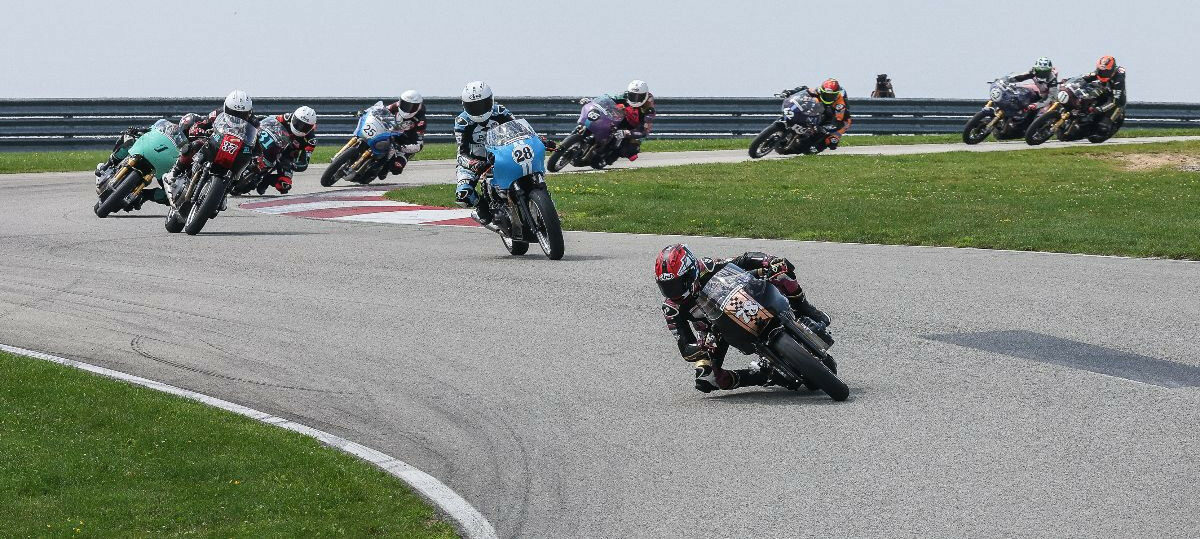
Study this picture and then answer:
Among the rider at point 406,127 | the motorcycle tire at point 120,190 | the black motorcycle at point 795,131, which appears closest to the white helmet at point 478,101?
the motorcycle tire at point 120,190

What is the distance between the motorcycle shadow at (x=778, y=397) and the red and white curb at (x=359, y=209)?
32.1 ft

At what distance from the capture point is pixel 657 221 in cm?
1811

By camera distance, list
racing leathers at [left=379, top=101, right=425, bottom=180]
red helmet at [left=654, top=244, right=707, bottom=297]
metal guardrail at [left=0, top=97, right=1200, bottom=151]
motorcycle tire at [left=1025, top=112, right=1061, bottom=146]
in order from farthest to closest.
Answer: metal guardrail at [left=0, top=97, right=1200, bottom=151] → motorcycle tire at [left=1025, top=112, right=1061, bottom=146] → racing leathers at [left=379, top=101, right=425, bottom=180] → red helmet at [left=654, top=244, right=707, bottom=297]

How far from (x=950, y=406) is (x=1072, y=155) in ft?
66.2

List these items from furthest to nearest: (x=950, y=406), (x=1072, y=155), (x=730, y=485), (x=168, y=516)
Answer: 1. (x=1072, y=155)
2. (x=950, y=406)
3. (x=730, y=485)
4. (x=168, y=516)

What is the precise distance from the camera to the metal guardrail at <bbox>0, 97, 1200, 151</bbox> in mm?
30016

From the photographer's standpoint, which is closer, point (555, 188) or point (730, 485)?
point (730, 485)

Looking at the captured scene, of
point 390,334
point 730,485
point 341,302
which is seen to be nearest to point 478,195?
point 341,302

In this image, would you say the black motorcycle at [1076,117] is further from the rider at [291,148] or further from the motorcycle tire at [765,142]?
the rider at [291,148]

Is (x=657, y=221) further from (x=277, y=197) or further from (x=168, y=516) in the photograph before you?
(x=168, y=516)

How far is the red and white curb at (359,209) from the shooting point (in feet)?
62.0

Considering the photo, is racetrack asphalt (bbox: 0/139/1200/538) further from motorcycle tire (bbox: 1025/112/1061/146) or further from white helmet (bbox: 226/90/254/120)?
motorcycle tire (bbox: 1025/112/1061/146)

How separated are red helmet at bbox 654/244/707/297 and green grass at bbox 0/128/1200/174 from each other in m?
21.3

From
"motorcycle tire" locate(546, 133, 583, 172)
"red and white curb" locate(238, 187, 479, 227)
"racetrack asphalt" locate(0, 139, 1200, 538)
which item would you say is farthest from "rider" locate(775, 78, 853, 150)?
"racetrack asphalt" locate(0, 139, 1200, 538)
